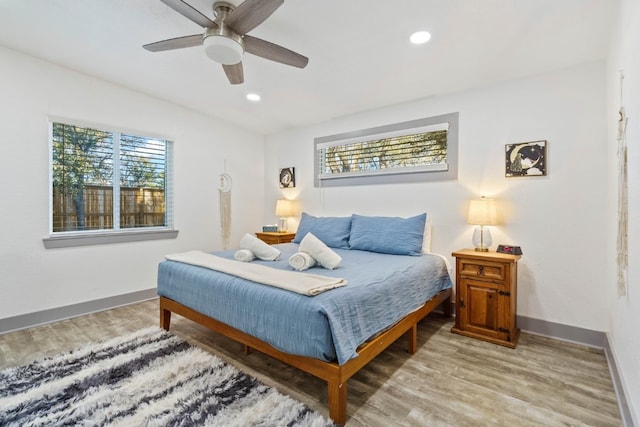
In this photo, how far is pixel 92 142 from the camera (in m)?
3.24

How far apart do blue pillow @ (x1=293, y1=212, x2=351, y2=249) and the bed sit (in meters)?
0.69

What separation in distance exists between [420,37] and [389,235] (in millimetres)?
1777

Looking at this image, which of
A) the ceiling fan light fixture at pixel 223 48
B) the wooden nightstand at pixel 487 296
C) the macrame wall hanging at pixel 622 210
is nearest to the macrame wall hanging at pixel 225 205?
the ceiling fan light fixture at pixel 223 48

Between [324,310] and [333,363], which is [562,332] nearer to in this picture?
[333,363]

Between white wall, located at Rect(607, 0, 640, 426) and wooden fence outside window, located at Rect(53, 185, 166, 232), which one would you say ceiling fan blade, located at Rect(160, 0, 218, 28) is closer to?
white wall, located at Rect(607, 0, 640, 426)

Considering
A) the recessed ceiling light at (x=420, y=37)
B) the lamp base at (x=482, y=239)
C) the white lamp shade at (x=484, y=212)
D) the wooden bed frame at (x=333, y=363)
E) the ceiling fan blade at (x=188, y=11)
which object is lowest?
the wooden bed frame at (x=333, y=363)

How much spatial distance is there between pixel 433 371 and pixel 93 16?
11.5ft

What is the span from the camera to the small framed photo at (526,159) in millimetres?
2664

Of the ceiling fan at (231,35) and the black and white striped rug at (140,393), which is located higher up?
the ceiling fan at (231,35)

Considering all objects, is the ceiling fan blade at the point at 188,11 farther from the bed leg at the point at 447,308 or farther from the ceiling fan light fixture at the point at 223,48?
the bed leg at the point at 447,308

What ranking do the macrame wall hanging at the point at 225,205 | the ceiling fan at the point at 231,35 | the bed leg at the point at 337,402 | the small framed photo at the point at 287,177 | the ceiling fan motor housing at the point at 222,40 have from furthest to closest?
the small framed photo at the point at 287,177, the macrame wall hanging at the point at 225,205, the ceiling fan motor housing at the point at 222,40, the ceiling fan at the point at 231,35, the bed leg at the point at 337,402

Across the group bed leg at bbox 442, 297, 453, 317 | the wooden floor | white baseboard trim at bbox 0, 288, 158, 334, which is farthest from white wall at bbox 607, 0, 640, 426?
white baseboard trim at bbox 0, 288, 158, 334

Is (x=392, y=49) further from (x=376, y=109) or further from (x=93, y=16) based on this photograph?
(x=93, y=16)

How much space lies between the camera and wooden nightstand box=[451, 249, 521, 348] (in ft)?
8.09
